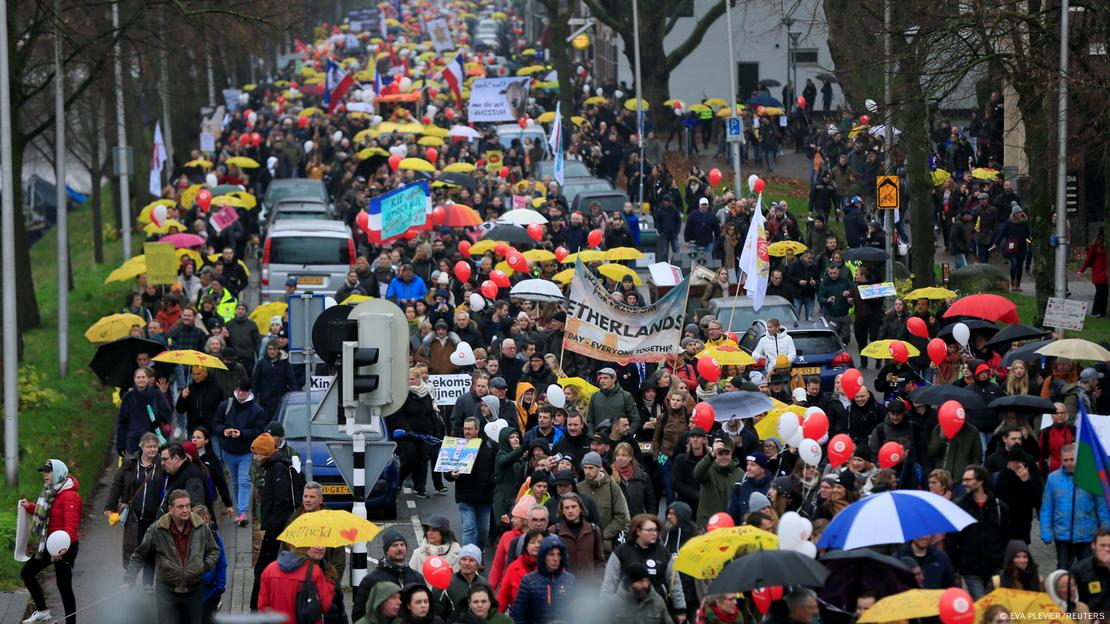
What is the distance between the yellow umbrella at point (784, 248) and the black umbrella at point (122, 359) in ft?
32.7

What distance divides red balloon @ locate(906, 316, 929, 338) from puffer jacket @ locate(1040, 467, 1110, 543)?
7353 millimetres

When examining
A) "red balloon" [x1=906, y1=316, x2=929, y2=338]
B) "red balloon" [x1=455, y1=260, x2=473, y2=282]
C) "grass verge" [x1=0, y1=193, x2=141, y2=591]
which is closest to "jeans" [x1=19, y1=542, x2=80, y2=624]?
"grass verge" [x1=0, y1=193, x2=141, y2=591]

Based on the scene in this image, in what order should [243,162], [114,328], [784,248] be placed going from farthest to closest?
[243,162] < [784,248] < [114,328]

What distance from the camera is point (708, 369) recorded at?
1905 cm

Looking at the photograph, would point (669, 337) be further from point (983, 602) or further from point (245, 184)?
point (245, 184)

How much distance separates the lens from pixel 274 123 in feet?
183

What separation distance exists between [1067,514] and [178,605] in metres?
6.40

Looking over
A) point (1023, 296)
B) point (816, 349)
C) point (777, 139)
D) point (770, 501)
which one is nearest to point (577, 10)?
point (777, 139)

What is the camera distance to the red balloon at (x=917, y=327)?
21.6 m

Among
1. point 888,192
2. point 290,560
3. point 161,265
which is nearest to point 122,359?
point 161,265

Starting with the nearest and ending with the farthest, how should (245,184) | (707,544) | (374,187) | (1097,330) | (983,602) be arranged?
(983,602)
(707,544)
(1097,330)
(374,187)
(245,184)

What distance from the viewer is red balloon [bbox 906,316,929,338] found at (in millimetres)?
21609

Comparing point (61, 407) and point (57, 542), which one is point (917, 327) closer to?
point (57, 542)

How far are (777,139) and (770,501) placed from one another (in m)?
34.2
